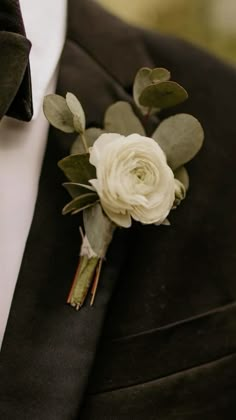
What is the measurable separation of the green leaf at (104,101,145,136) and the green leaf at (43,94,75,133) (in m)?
0.06

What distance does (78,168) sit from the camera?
62 centimetres

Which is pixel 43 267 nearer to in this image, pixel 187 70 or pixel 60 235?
pixel 60 235

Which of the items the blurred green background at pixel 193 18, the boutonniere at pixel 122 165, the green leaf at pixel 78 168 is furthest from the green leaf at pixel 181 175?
the blurred green background at pixel 193 18

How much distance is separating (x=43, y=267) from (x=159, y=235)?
0.14 m

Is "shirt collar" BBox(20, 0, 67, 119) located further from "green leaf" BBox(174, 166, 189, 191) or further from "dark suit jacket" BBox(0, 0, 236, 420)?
"green leaf" BBox(174, 166, 189, 191)

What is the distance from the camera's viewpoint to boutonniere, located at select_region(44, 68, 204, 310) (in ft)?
1.90

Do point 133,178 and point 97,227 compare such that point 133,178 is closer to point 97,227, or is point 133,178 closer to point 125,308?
point 97,227

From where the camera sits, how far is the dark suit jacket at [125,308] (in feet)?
2.10

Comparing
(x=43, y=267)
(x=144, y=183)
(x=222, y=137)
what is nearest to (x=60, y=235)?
(x=43, y=267)

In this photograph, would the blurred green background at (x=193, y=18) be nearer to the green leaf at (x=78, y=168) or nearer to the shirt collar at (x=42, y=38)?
the shirt collar at (x=42, y=38)

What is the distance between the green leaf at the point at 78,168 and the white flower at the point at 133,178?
18 mm

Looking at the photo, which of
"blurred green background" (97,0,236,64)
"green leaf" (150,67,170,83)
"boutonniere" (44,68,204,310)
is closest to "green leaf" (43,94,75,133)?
"boutonniere" (44,68,204,310)

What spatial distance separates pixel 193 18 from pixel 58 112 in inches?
22.8

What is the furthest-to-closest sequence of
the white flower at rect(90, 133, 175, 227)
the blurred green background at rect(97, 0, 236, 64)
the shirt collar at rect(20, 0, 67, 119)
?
the blurred green background at rect(97, 0, 236, 64)
the shirt collar at rect(20, 0, 67, 119)
the white flower at rect(90, 133, 175, 227)
